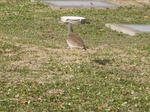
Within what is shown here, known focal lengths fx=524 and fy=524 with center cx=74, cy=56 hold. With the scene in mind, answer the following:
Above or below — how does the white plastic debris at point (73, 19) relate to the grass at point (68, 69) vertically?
below

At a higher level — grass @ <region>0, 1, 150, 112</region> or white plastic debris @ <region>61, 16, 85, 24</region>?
grass @ <region>0, 1, 150, 112</region>

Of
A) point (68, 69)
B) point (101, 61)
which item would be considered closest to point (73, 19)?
point (101, 61)

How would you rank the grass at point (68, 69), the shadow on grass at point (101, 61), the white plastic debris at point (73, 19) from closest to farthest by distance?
the grass at point (68, 69)
the shadow on grass at point (101, 61)
the white plastic debris at point (73, 19)

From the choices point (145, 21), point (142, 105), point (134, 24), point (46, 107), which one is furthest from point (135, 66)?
point (145, 21)

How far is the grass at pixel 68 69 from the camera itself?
31.4 ft

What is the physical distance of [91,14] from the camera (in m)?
23.2

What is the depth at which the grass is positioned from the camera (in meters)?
9.59

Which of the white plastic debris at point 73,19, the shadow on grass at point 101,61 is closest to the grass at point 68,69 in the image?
the shadow on grass at point 101,61

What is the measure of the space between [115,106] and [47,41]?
7.53m

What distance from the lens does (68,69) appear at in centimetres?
1221

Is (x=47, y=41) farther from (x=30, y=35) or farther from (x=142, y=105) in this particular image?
(x=142, y=105)

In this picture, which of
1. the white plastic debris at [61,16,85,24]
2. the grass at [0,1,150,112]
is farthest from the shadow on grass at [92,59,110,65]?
the white plastic debris at [61,16,85,24]

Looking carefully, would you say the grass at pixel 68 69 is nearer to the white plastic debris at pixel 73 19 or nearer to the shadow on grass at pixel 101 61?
the shadow on grass at pixel 101 61

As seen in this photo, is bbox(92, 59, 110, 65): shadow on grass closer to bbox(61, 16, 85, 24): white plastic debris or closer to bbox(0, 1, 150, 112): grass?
bbox(0, 1, 150, 112): grass
